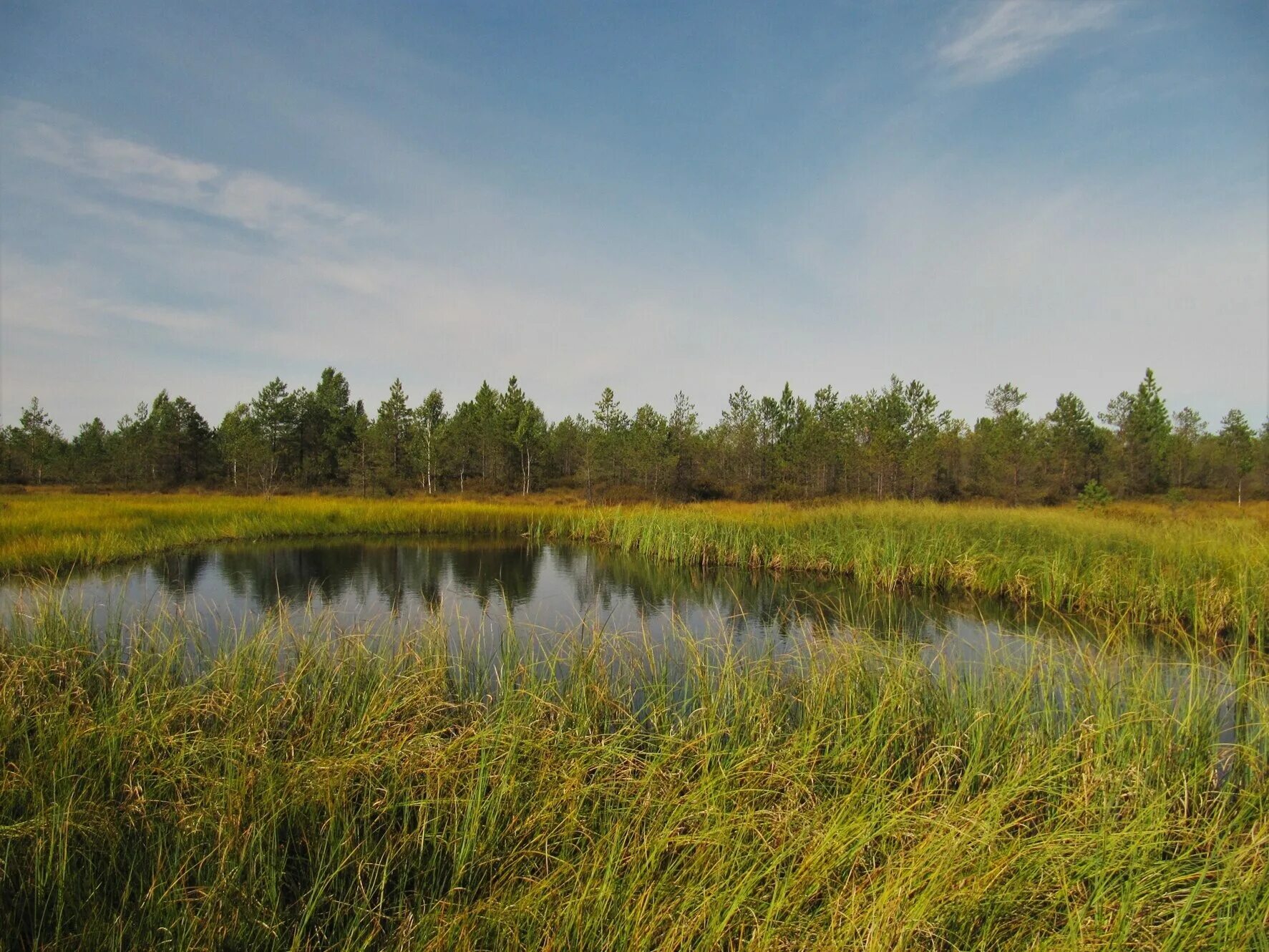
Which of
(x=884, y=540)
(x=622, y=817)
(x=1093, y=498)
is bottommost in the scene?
(x=622, y=817)

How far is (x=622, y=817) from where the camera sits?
3.03m

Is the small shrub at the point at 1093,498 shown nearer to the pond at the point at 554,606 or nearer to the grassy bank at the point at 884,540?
the grassy bank at the point at 884,540

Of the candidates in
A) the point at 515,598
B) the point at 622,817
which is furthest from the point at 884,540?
the point at 622,817

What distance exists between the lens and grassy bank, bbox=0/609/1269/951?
93.0 inches

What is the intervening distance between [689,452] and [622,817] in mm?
36541

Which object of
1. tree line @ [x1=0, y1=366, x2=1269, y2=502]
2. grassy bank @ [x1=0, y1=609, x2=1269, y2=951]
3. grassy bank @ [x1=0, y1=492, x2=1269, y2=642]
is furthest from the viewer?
tree line @ [x1=0, y1=366, x2=1269, y2=502]

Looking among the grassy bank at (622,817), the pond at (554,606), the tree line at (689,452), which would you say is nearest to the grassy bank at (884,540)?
the pond at (554,606)

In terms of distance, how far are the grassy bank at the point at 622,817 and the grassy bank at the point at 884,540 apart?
265 cm

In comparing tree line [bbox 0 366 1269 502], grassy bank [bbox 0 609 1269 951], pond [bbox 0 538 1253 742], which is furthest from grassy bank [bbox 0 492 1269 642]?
tree line [bbox 0 366 1269 502]

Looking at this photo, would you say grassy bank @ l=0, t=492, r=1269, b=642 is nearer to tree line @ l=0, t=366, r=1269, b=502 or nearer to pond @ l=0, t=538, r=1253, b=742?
pond @ l=0, t=538, r=1253, b=742

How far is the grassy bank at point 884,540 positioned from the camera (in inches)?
370

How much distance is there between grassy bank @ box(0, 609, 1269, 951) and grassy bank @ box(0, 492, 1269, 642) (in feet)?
8.69

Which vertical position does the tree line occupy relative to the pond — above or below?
above

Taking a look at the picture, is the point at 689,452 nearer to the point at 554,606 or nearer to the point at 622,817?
the point at 554,606
